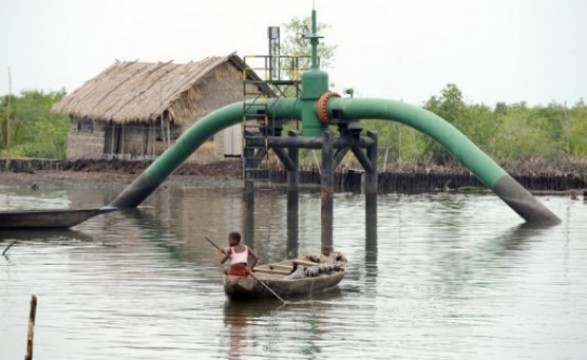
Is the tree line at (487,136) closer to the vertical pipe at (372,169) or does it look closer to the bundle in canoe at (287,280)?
the vertical pipe at (372,169)

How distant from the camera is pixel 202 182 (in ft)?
153

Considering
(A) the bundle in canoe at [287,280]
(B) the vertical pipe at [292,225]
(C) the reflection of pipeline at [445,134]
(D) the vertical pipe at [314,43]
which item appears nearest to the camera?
(A) the bundle in canoe at [287,280]

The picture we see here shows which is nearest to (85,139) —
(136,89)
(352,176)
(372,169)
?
(136,89)

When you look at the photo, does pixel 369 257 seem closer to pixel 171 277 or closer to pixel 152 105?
pixel 171 277

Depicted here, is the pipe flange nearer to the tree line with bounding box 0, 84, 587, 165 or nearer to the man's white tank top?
the man's white tank top

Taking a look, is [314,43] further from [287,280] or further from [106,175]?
[106,175]

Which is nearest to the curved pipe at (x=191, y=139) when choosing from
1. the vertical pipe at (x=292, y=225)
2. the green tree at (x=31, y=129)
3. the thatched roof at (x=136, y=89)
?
the vertical pipe at (x=292, y=225)

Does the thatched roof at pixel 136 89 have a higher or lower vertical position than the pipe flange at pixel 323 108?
higher

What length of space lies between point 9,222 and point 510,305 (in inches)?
520

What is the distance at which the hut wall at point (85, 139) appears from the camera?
166ft

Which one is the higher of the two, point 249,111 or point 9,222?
point 249,111

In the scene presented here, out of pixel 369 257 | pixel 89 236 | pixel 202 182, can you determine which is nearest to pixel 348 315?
pixel 369 257

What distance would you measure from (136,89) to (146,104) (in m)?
1.79

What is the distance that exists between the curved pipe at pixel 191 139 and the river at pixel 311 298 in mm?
743
